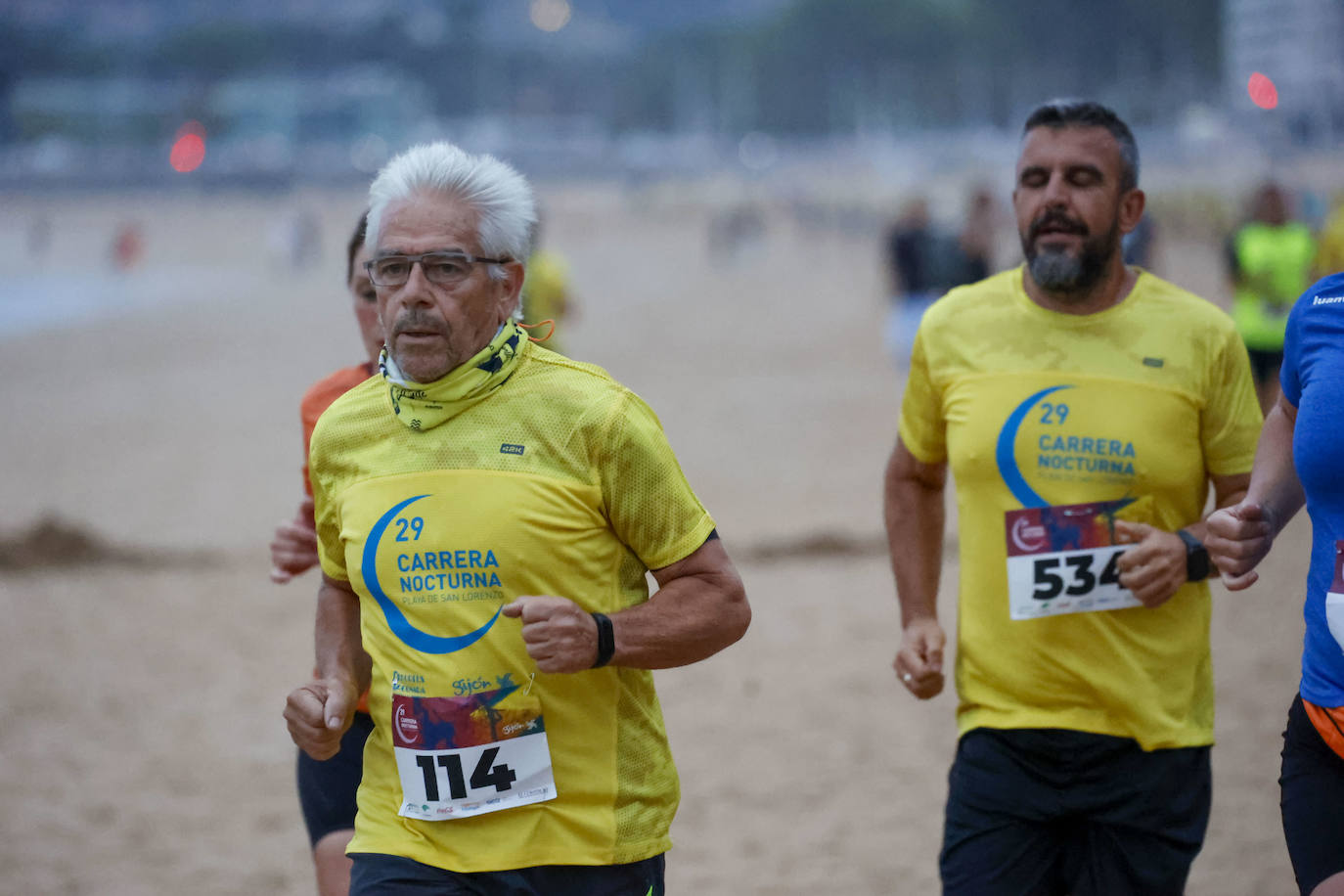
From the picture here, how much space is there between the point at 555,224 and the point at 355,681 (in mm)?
64131

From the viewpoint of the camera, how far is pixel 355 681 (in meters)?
2.75

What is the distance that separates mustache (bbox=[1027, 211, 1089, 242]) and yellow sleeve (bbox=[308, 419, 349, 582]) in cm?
151

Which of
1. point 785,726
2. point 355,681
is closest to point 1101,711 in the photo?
point 355,681

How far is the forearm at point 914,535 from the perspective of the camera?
3387mm

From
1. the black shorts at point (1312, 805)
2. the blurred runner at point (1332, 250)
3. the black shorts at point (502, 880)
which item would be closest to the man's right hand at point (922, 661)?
the black shorts at point (1312, 805)

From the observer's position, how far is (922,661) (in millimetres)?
3174

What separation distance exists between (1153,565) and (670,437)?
11312mm

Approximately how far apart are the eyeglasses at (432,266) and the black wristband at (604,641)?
0.61 metres

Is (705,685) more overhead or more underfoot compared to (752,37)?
more underfoot

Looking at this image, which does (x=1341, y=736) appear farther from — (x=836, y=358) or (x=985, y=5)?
(x=985, y=5)

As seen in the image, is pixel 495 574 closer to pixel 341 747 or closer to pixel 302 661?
pixel 341 747

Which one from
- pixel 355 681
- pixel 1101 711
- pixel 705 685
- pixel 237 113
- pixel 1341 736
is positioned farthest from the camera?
pixel 237 113

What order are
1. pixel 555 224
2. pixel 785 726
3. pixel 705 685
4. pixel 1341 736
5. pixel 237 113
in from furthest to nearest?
1. pixel 237 113
2. pixel 555 224
3. pixel 705 685
4. pixel 785 726
5. pixel 1341 736

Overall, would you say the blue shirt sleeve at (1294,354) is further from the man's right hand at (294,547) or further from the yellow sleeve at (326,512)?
the man's right hand at (294,547)
